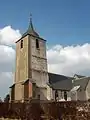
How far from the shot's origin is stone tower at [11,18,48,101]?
1663 inches

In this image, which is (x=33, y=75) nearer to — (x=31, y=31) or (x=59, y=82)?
(x=59, y=82)

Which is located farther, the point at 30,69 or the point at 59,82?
the point at 59,82

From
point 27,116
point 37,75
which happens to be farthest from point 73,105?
point 37,75

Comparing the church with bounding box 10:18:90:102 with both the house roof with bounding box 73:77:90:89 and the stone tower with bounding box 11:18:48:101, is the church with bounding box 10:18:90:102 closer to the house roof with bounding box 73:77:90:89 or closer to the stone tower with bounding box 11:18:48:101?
the stone tower with bounding box 11:18:48:101

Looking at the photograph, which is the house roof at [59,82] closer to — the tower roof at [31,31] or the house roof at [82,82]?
the house roof at [82,82]

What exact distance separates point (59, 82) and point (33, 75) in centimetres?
907

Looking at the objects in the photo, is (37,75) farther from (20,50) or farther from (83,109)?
(83,109)

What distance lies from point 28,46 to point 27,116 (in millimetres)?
30324

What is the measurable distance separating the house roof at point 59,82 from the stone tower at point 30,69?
2885 mm

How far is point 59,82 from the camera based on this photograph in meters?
49.8

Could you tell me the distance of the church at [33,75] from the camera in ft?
139

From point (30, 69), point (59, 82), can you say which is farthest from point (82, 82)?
point (30, 69)

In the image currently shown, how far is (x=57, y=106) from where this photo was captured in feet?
47.0

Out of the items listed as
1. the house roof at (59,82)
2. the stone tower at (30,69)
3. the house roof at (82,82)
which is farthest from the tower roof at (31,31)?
the house roof at (82,82)
